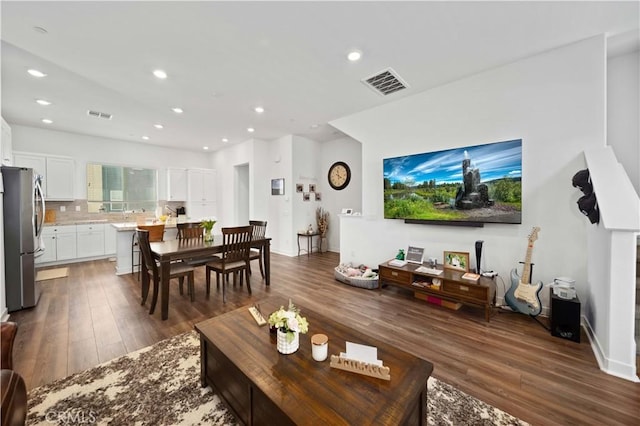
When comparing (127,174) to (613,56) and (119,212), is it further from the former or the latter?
(613,56)

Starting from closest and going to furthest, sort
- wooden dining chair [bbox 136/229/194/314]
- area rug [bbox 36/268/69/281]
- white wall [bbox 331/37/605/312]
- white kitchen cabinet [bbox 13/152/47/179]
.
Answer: white wall [bbox 331/37/605/312]
wooden dining chair [bbox 136/229/194/314]
area rug [bbox 36/268/69/281]
white kitchen cabinet [bbox 13/152/47/179]

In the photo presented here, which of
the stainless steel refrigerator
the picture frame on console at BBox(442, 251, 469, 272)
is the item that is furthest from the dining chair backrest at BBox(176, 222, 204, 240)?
the picture frame on console at BBox(442, 251, 469, 272)

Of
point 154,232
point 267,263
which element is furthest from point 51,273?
point 267,263

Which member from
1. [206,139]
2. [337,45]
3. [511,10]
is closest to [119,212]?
[206,139]

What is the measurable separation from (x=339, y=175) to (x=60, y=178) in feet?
20.7

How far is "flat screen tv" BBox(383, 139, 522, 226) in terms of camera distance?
2910 millimetres

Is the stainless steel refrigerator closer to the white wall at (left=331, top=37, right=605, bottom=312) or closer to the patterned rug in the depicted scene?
the patterned rug

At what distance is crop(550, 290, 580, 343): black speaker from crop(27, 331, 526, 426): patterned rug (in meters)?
1.42

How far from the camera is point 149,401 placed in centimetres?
164

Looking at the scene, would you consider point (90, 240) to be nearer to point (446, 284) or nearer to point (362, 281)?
point (362, 281)

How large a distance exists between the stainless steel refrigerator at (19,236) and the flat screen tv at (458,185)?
4.85 m

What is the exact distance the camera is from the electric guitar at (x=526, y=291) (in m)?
2.63

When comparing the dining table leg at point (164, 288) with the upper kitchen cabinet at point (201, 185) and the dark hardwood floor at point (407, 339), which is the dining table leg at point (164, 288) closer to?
the dark hardwood floor at point (407, 339)

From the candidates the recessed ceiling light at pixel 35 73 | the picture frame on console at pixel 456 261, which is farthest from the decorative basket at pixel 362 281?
the recessed ceiling light at pixel 35 73
